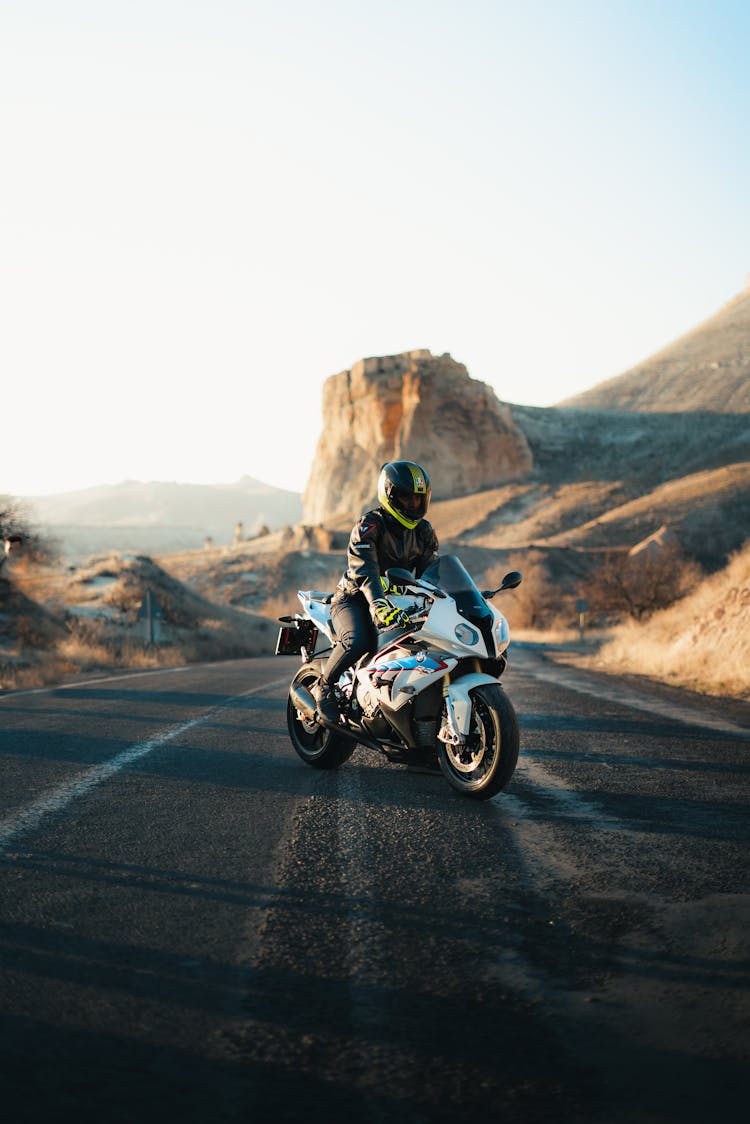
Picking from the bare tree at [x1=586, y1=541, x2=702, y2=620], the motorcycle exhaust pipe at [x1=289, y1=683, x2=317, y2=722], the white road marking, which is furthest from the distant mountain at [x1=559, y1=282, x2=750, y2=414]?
the motorcycle exhaust pipe at [x1=289, y1=683, x2=317, y2=722]

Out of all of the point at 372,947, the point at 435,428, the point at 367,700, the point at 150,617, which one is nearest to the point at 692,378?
the point at 435,428

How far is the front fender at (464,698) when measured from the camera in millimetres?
6113

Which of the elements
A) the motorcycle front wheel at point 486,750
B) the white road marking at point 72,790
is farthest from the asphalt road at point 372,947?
the motorcycle front wheel at point 486,750

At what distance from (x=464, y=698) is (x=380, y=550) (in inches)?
62.4

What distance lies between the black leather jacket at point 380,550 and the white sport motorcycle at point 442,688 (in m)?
0.30

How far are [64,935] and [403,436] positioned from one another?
330ft

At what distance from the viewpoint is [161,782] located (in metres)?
6.98

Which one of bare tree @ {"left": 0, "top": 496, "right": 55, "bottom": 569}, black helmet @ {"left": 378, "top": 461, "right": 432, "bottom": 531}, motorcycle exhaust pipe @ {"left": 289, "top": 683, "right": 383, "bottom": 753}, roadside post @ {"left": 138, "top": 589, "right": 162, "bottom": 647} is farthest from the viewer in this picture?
bare tree @ {"left": 0, "top": 496, "right": 55, "bottom": 569}

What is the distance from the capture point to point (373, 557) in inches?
280

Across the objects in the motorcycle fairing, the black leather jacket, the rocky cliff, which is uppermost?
the rocky cliff

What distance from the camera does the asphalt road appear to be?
2578mm

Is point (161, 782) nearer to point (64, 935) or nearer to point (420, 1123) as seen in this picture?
point (64, 935)

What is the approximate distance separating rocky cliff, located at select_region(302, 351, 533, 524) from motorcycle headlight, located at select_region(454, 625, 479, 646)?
3658 inches

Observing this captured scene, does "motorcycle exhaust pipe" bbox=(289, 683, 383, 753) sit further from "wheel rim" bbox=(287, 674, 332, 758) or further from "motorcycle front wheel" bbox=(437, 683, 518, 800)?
"motorcycle front wheel" bbox=(437, 683, 518, 800)
